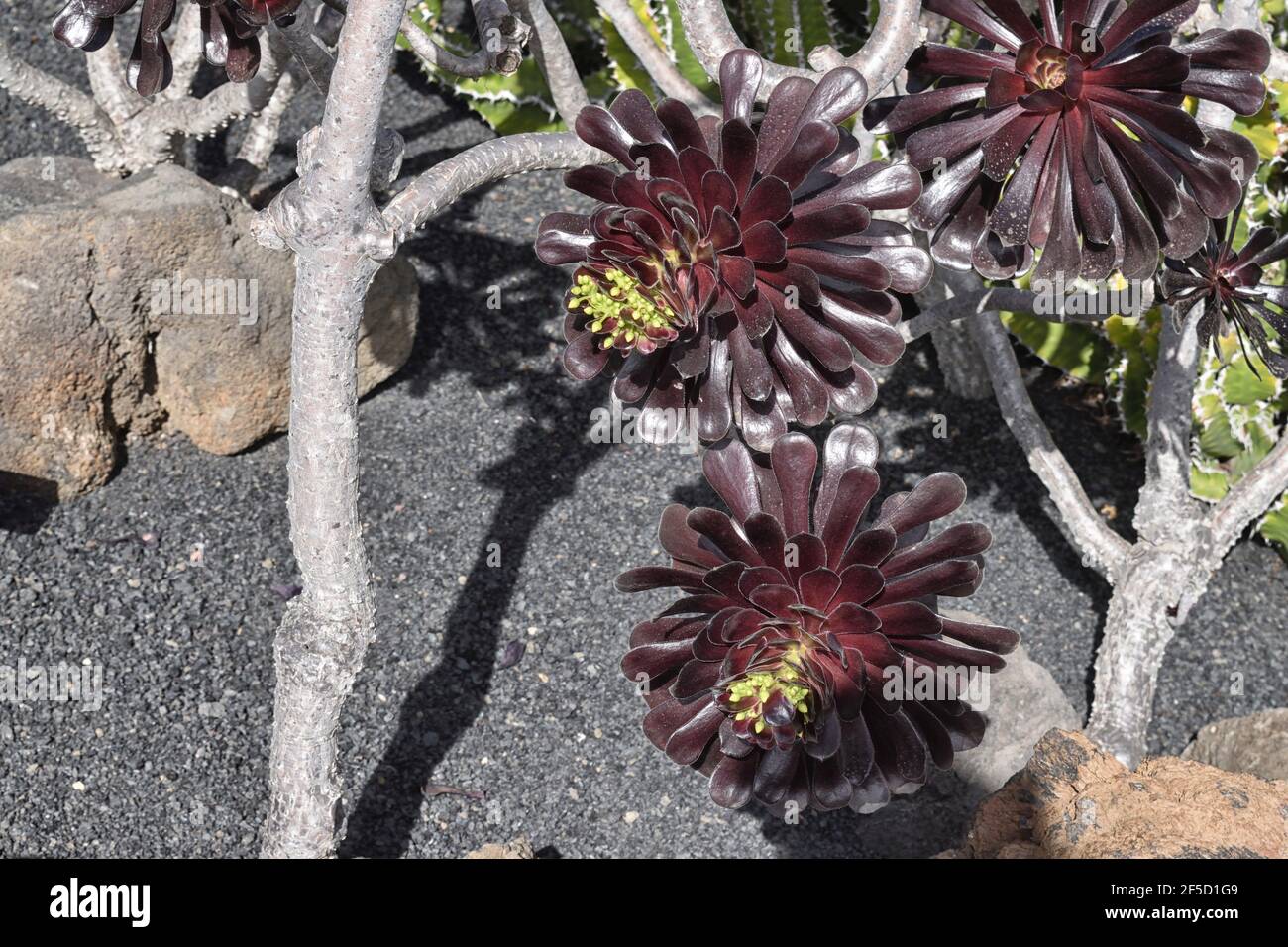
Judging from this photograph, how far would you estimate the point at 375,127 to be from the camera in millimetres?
1767

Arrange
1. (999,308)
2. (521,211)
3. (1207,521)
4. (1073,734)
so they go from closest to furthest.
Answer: (1073,734), (999,308), (1207,521), (521,211)

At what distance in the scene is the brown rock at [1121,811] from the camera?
2006 mm

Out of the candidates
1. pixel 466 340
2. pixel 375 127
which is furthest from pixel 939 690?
pixel 466 340

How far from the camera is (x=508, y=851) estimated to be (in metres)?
2.18

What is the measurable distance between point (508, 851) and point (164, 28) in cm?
145

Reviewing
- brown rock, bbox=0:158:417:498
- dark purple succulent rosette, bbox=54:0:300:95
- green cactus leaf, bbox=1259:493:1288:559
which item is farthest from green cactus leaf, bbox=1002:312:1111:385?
dark purple succulent rosette, bbox=54:0:300:95

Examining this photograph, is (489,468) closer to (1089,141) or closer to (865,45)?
(865,45)

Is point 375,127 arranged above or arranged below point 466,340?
above

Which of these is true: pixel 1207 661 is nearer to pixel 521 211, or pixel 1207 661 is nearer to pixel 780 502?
pixel 780 502

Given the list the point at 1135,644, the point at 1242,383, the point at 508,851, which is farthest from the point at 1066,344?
the point at 508,851

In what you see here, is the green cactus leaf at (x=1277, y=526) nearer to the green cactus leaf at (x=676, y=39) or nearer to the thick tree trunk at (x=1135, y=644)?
the thick tree trunk at (x=1135, y=644)

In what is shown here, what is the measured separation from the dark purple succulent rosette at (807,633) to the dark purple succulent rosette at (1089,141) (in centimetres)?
39
